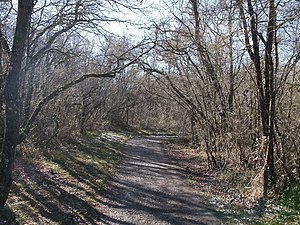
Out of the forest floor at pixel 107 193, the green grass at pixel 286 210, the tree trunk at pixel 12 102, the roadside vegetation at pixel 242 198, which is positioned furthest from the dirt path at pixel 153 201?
the tree trunk at pixel 12 102

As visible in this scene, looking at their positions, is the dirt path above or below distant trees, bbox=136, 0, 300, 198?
below

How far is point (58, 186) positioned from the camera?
9.09 m

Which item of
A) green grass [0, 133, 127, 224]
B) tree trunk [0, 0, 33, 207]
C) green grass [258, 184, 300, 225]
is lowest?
green grass [0, 133, 127, 224]

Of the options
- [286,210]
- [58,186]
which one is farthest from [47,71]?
[286,210]

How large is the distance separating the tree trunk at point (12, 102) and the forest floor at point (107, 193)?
780mm

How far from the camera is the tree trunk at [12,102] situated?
20.3ft

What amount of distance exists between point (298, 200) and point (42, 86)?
10520mm

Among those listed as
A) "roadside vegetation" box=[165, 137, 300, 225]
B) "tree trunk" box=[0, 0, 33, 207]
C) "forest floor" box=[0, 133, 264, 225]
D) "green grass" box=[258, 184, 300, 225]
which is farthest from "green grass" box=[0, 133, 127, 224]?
"green grass" box=[258, 184, 300, 225]

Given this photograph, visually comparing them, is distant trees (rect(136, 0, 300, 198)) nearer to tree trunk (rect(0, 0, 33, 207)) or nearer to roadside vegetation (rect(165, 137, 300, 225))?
roadside vegetation (rect(165, 137, 300, 225))

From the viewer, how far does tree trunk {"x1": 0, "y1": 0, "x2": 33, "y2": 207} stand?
619cm

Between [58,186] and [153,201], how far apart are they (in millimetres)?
2767

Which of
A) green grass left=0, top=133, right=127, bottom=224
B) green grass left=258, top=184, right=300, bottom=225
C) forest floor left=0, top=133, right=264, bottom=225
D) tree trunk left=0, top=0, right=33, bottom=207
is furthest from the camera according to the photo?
forest floor left=0, top=133, right=264, bottom=225

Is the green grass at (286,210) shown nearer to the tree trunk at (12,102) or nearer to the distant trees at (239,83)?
the distant trees at (239,83)

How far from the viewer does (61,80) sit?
1605 cm
